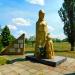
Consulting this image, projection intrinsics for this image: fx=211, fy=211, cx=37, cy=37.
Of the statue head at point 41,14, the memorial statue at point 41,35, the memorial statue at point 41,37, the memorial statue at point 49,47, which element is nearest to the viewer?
the memorial statue at point 49,47

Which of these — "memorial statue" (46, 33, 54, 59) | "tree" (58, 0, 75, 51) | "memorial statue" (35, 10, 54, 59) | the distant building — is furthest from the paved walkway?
"tree" (58, 0, 75, 51)

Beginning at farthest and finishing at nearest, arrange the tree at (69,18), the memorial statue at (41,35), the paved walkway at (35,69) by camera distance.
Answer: the tree at (69,18) → the memorial statue at (41,35) → the paved walkway at (35,69)

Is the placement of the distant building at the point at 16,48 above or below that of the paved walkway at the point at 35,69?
above

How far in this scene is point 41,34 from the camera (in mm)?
11234

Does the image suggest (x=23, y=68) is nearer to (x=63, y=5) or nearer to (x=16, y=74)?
(x=16, y=74)

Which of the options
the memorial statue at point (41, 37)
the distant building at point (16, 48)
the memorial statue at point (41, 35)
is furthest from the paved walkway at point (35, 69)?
the distant building at point (16, 48)

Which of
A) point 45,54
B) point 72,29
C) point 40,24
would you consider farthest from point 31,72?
point 72,29

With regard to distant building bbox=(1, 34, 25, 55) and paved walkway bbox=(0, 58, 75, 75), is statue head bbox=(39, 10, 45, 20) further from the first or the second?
distant building bbox=(1, 34, 25, 55)

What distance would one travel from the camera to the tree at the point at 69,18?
87.6 ft

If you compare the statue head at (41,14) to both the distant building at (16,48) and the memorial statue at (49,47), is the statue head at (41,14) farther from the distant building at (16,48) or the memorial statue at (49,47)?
the distant building at (16,48)

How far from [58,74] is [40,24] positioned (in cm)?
362

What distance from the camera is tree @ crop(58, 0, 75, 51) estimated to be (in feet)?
87.6

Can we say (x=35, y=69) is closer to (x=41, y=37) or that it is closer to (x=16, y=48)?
(x=41, y=37)

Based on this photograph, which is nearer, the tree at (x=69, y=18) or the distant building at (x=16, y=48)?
the distant building at (x=16, y=48)
